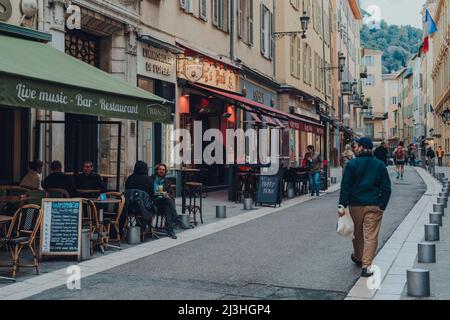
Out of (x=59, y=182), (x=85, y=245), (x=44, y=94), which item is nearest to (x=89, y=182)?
(x=59, y=182)

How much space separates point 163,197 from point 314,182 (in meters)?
10.2

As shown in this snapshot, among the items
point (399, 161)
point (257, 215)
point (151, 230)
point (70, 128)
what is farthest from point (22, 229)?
point (399, 161)

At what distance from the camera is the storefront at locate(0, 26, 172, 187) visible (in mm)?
7352

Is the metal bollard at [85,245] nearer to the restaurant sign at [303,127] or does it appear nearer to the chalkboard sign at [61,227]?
the chalkboard sign at [61,227]

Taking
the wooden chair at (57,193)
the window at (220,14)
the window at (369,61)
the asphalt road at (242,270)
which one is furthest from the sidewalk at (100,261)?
the window at (369,61)

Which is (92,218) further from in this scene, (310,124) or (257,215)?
(310,124)

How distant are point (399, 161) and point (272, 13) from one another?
359 inches

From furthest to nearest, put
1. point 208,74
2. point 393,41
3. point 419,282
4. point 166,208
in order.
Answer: point 393,41
point 208,74
point 166,208
point 419,282

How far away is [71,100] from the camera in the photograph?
26.7ft

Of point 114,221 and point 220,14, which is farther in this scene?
point 220,14

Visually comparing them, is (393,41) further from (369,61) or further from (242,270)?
(242,270)

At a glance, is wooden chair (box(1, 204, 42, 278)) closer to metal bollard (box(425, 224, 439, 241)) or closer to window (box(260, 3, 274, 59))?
metal bollard (box(425, 224, 439, 241))

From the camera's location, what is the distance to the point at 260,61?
2753 centimetres

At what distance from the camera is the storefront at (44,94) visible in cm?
735
